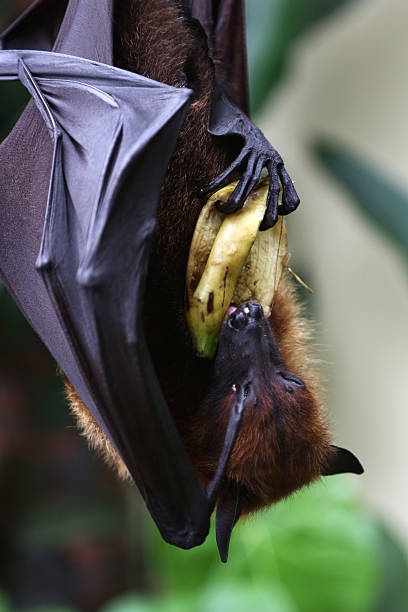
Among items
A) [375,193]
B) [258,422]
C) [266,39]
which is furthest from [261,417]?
[375,193]

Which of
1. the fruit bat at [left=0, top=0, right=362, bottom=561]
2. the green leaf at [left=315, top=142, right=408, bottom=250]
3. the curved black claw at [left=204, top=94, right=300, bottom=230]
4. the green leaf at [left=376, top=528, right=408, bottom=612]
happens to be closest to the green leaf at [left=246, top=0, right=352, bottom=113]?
the green leaf at [left=315, top=142, right=408, bottom=250]

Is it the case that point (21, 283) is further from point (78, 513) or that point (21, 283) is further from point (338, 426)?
point (338, 426)

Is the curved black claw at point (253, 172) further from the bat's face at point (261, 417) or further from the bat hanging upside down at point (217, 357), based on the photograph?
the bat's face at point (261, 417)

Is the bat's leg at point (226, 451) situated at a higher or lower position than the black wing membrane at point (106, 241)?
lower

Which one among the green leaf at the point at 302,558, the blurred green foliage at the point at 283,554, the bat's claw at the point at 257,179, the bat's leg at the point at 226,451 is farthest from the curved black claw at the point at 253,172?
the green leaf at the point at 302,558

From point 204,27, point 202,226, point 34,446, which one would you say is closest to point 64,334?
point 202,226

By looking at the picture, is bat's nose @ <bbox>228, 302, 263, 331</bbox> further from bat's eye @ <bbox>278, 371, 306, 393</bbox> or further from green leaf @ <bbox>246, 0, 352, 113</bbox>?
green leaf @ <bbox>246, 0, 352, 113</bbox>

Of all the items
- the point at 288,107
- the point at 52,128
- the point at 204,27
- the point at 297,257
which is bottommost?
the point at 297,257
